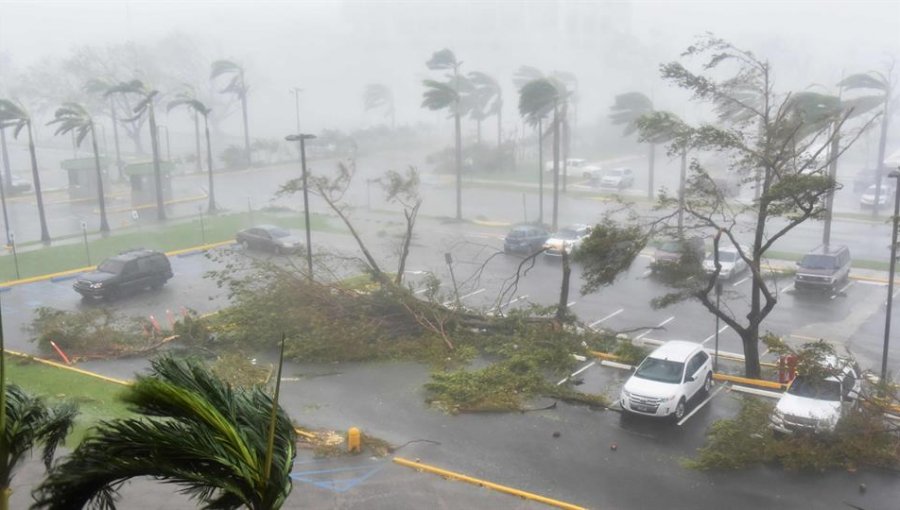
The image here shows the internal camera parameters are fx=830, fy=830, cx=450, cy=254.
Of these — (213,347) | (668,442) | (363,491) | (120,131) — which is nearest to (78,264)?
(213,347)

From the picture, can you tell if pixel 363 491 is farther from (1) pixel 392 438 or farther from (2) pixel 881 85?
(2) pixel 881 85

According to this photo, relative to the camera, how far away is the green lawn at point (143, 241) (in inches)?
1303

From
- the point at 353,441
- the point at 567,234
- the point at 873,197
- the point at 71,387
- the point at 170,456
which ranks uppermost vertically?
the point at 170,456

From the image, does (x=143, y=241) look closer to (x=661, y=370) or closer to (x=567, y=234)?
(x=567, y=234)

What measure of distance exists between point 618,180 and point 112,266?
115 ft

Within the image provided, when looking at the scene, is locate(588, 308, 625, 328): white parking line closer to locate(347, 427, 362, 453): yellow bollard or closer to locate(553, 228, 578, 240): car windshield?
locate(553, 228, 578, 240): car windshield

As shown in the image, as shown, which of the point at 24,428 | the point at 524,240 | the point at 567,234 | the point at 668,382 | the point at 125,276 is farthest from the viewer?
the point at 567,234

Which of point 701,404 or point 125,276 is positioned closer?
point 701,404

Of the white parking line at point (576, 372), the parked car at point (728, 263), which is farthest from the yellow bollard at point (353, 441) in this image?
the parked car at point (728, 263)

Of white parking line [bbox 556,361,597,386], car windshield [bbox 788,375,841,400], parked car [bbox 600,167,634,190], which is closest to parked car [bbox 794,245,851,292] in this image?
white parking line [bbox 556,361,597,386]

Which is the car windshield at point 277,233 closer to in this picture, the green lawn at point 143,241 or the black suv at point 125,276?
the green lawn at point 143,241

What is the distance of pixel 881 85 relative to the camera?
130 feet

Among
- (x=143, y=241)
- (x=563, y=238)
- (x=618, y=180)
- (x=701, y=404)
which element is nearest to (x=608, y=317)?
(x=701, y=404)

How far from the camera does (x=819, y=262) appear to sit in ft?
93.0
